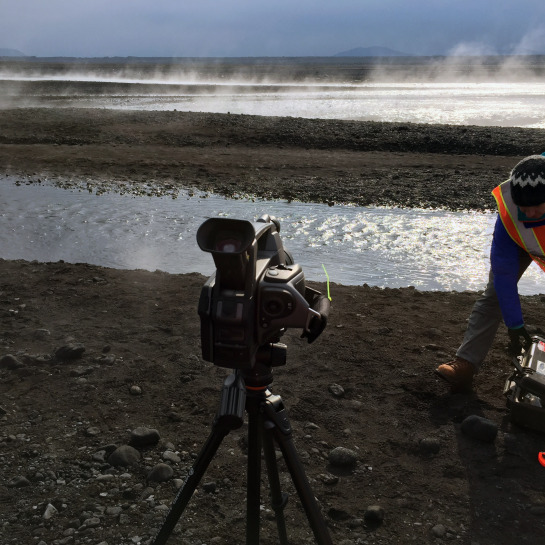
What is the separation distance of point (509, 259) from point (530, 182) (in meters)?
0.66

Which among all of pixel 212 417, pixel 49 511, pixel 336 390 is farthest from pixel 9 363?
pixel 336 390

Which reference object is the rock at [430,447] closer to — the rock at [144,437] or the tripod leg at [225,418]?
the rock at [144,437]

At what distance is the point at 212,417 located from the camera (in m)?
4.39

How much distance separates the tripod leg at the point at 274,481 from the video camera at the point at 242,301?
0.42m

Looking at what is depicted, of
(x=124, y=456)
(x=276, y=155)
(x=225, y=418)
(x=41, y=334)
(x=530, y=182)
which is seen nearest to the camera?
(x=225, y=418)

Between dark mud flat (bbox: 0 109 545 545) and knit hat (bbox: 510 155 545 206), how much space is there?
57.0 inches

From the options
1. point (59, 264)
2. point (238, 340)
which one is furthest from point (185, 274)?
point (238, 340)

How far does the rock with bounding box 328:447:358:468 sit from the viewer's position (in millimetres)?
3949

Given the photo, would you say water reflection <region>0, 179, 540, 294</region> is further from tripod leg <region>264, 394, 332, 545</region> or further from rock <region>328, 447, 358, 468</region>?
tripod leg <region>264, 394, 332, 545</region>

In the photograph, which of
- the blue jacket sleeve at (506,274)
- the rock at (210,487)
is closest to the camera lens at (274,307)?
the rock at (210,487)

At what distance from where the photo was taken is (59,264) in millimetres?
7562

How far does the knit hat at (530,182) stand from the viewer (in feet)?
12.1

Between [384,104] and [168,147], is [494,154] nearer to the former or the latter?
[168,147]

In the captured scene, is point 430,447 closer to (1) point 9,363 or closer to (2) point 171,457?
(2) point 171,457
